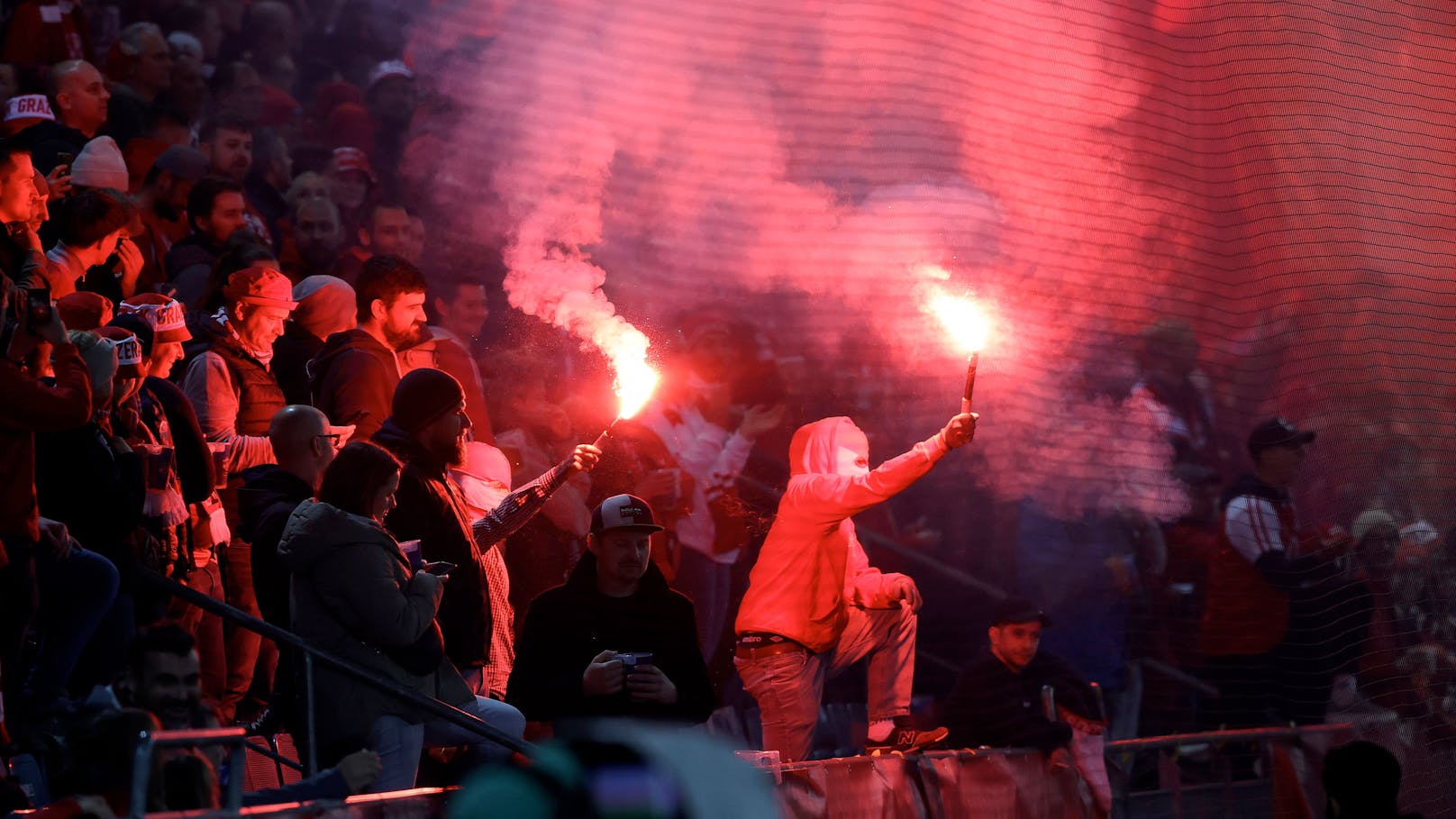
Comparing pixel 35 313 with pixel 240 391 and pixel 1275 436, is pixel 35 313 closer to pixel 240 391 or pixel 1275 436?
pixel 240 391

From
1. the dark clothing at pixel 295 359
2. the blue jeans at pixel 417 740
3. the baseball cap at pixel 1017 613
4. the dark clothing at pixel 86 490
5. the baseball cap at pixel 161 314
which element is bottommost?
the blue jeans at pixel 417 740

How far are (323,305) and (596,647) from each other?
228 cm

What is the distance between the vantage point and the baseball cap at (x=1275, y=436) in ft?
27.8

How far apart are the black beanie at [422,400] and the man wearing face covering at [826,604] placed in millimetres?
2181

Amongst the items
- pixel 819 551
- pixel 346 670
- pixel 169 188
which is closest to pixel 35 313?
pixel 346 670

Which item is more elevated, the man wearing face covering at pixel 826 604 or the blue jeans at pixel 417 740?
the man wearing face covering at pixel 826 604

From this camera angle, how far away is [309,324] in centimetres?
665

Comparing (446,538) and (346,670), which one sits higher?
(446,538)

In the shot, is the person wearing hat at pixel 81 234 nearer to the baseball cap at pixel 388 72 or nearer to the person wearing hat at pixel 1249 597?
the baseball cap at pixel 388 72

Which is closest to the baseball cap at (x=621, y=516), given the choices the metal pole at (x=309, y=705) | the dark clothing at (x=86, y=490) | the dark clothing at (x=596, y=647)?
the dark clothing at (x=596, y=647)

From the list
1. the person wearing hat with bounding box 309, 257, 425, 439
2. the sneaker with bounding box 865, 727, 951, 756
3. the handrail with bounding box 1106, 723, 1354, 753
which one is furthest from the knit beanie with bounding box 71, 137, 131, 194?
the handrail with bounding box 1106, 723, 1354, 753

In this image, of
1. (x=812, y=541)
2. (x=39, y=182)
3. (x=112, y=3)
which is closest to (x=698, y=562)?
(x=812, y=541)

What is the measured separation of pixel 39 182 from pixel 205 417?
40.1 inches

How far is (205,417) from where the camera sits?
591 centimetres
